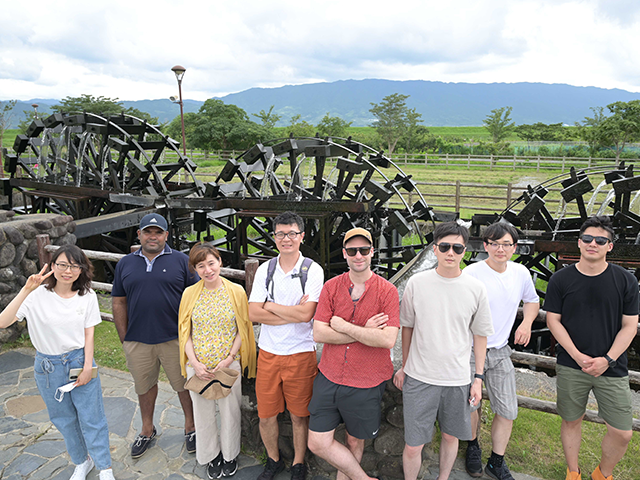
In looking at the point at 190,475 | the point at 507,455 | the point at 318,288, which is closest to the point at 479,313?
the point at 318,288

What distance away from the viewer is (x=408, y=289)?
2.78 meters

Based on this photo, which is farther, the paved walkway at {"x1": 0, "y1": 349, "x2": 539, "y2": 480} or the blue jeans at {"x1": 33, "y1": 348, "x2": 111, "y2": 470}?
the paved walkway at {"x1": 0, "y1": 349, "x2": 539, "y2": 480}

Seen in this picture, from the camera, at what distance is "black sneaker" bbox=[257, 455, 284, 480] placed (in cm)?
319

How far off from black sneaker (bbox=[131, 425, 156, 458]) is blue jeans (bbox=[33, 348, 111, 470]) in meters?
0.33

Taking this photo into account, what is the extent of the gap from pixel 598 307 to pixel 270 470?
2521 millimetres

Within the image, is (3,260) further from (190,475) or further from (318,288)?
(318,288)

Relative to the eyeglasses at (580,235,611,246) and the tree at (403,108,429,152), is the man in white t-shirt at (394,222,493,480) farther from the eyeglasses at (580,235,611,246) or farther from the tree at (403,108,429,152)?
the tree at (403,108,429,152)

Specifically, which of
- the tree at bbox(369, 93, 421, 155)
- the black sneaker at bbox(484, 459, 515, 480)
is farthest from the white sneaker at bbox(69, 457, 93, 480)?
the tree at bbox(369, 93, 421, 155)

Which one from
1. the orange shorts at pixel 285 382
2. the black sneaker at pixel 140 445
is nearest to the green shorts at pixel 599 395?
the orange shorts at pixel 285 382

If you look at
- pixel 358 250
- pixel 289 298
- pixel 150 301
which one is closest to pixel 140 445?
pixel 150 301

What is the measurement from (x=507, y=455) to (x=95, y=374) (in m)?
3.20

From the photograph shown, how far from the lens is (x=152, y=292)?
10.6 feet

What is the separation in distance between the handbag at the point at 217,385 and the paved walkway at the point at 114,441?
81 cm

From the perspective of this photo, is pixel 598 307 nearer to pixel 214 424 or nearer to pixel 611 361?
pixel 611 361
